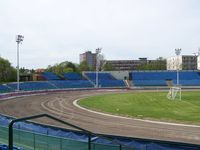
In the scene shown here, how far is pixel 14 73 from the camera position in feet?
435

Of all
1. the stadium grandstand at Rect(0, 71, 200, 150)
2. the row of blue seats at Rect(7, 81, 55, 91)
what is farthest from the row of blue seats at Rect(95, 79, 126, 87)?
the row of blue seats at Rect(7, 81, 55, 91)

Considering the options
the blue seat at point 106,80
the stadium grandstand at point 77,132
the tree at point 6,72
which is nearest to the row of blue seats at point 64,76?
the stadium grandstand at point 77,132

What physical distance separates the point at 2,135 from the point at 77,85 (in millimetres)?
88714

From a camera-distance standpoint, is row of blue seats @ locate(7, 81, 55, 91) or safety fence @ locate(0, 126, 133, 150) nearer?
safety fence @ locate(0, 126, 133, 150)

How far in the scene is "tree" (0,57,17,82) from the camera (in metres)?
127

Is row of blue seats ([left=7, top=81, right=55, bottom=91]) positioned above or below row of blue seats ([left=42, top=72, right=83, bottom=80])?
below

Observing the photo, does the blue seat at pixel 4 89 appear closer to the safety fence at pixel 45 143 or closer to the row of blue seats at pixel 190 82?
the row of blue seats at pixel 190 82

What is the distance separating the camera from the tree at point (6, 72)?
126775mm

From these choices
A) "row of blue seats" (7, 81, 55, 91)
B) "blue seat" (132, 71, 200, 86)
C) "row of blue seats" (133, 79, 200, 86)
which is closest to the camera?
"row of blue seats" (7, 81, 55, 91)

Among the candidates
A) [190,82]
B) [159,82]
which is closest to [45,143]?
[159,82]

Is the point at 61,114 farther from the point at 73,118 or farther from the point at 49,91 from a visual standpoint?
the point at 49,91

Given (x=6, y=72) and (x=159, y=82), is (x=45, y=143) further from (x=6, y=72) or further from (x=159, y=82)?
(x=6, y=72)

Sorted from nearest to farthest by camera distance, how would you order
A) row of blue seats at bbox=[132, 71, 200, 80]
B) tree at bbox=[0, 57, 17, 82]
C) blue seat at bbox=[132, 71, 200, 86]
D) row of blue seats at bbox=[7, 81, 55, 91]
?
row of blue seats at bbox=[7, 81, 55, 91] < blue seat at bbox=[132, 71, 200, 86] < tree at bbox=[0, 57, 17, 82] < row of blue seats at bbox=[132, 71, 200, 80]

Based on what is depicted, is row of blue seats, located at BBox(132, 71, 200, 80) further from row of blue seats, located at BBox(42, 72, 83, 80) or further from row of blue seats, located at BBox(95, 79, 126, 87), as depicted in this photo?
row of blue seats, located at BBox(42, 72, 83, 80)
